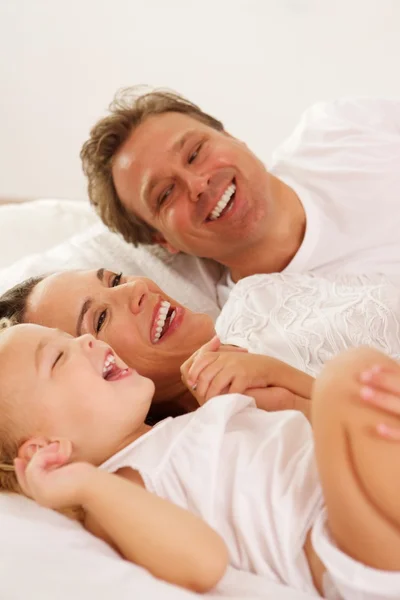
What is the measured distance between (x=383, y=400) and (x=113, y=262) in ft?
3.89

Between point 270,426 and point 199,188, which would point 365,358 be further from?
point 199,188

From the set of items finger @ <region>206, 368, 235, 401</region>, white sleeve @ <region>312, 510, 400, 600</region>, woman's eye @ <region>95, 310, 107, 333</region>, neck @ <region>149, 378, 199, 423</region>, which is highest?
woman's eye @ <region>95, 310, 107, 333</region>

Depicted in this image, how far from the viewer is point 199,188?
1598 mm

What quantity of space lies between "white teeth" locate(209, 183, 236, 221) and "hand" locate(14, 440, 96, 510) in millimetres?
881

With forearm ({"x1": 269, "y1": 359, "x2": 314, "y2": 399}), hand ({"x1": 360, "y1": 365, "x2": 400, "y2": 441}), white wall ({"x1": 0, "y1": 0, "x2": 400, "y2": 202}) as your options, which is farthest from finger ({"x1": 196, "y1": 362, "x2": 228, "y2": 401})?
white wall ({"x1": 0, "y1": 0, "x2": 400, "y2": 202})

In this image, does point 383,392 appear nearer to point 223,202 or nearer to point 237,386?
point 237,386

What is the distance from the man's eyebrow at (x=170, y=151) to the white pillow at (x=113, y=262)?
25 cm

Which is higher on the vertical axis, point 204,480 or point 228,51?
point 228,51

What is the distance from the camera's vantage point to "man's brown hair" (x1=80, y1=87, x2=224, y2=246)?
175 cm

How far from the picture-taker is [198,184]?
1595 mm

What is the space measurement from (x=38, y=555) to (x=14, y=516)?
3.8 inches

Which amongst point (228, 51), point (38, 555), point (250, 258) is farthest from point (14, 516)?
point (228, 51)

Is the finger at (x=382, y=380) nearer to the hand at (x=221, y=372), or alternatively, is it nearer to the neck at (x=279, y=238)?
the hand at (x=221, y=372)

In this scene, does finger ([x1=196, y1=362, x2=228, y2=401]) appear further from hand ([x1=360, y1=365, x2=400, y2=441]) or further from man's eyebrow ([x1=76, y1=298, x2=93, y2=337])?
hand ([x1=360, y1=365, x2=400, y2=441])
